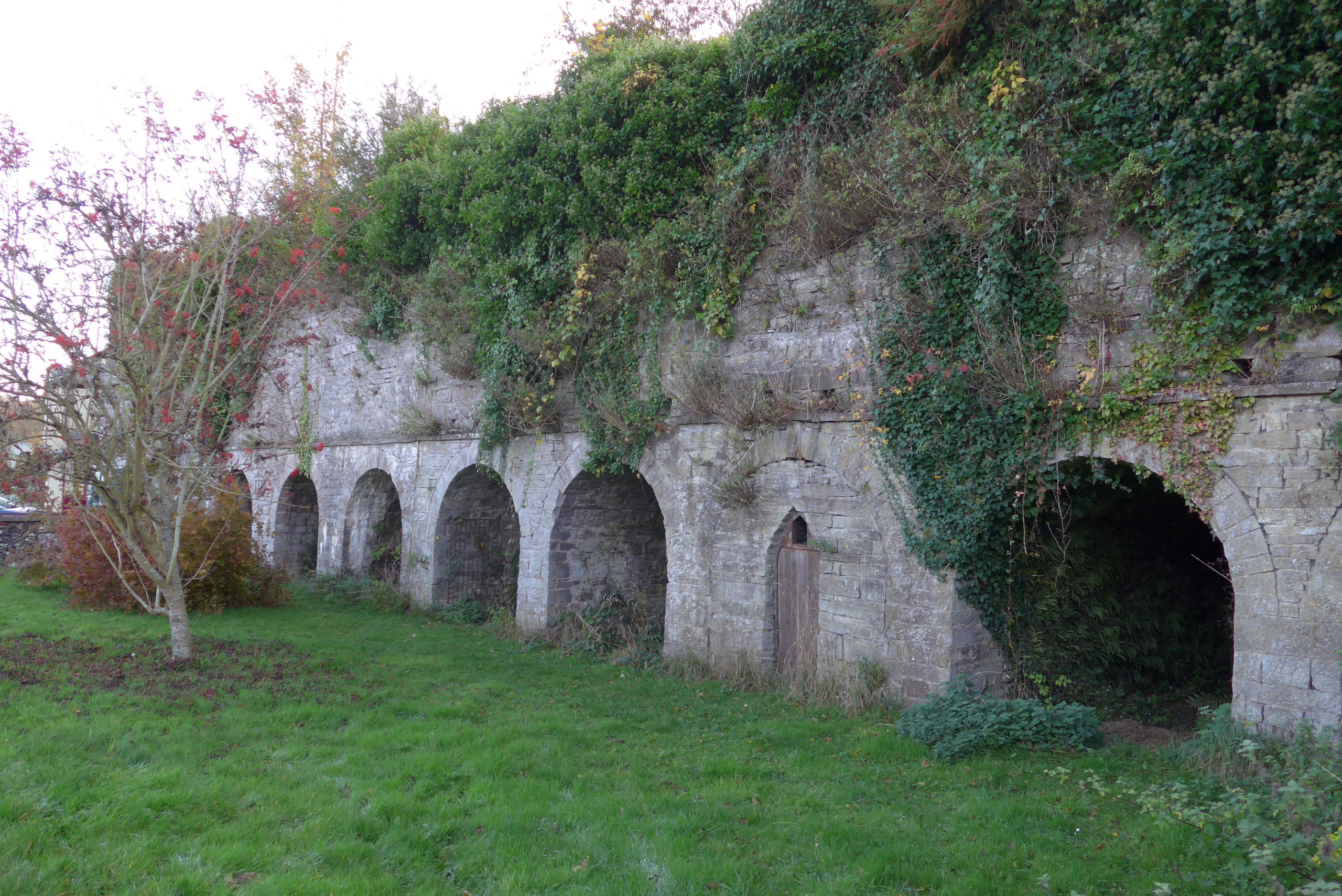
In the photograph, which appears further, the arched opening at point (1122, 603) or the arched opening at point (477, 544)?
the arched opening at point (477, 544)

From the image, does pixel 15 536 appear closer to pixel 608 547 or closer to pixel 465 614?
pixel 465 614

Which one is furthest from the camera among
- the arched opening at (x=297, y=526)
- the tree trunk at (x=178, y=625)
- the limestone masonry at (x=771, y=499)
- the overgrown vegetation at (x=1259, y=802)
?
the arched opening at (x=297, y=526)

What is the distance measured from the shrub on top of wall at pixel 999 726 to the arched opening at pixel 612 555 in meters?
4.77

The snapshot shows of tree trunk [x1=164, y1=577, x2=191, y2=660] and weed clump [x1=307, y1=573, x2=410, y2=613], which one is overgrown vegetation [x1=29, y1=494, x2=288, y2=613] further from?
tree trunk [x1=164, y1=577, x2=191, y2=660]

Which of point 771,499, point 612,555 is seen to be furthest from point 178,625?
point 771,499

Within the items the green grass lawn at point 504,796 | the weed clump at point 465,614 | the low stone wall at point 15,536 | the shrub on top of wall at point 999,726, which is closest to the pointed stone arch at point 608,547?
the weed clump at point 465,614

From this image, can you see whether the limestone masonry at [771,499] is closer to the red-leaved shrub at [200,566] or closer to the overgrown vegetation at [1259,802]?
the overgrown vegetation at [1259,802]

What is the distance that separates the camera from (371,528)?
615 inches

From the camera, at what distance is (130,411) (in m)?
8.79

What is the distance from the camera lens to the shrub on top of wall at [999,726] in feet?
20.7

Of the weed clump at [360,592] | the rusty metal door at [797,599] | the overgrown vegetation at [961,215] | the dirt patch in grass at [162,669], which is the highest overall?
the overgrown vegetation at [961,215]

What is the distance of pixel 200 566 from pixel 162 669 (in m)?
3.56

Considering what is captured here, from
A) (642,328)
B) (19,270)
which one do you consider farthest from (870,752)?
(19,270)

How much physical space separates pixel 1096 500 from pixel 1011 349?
1.59m
